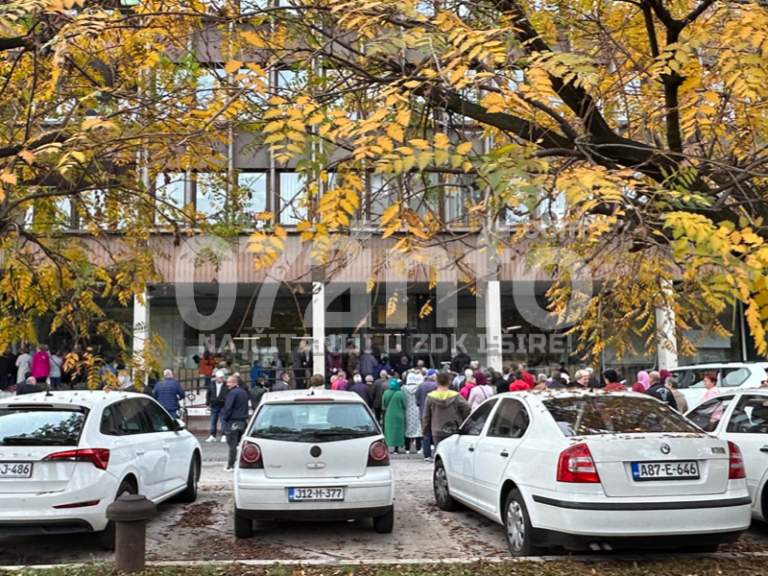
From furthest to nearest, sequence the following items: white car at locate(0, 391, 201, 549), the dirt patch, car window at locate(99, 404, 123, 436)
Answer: the dirt patch < car window at locate(99, 404, 123, 436) < white car at locate(0, 391, 201, 549)

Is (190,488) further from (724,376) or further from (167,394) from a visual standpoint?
(724,376)

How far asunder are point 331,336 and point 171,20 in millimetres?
18873

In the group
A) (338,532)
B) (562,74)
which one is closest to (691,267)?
(562,74)

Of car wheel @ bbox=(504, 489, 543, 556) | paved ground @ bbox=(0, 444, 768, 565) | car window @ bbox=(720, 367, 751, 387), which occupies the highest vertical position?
car window @ bbox=(720, 367, 751, 387)

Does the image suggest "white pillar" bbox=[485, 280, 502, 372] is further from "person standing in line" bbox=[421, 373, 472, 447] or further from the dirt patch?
the dirt patch

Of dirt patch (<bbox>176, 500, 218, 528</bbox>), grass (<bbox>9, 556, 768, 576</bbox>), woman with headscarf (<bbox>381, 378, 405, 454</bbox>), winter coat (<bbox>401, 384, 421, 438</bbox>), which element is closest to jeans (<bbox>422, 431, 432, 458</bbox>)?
winter coat (<bbox>401, 384, 421, 438</bbox>)

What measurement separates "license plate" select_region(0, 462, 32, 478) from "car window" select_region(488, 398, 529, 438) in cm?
453

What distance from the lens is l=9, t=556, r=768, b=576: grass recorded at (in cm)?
555

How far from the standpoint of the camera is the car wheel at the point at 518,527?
597 cm

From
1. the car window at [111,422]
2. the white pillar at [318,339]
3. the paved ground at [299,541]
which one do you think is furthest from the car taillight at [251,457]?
the white pillar at [318,339]

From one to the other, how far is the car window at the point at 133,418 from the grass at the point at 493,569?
6.13ft

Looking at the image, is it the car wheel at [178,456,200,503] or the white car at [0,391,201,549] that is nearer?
the white car at [0,391,201,549]

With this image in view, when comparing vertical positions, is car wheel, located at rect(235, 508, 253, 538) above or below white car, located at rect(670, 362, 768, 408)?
below

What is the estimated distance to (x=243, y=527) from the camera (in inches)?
277
